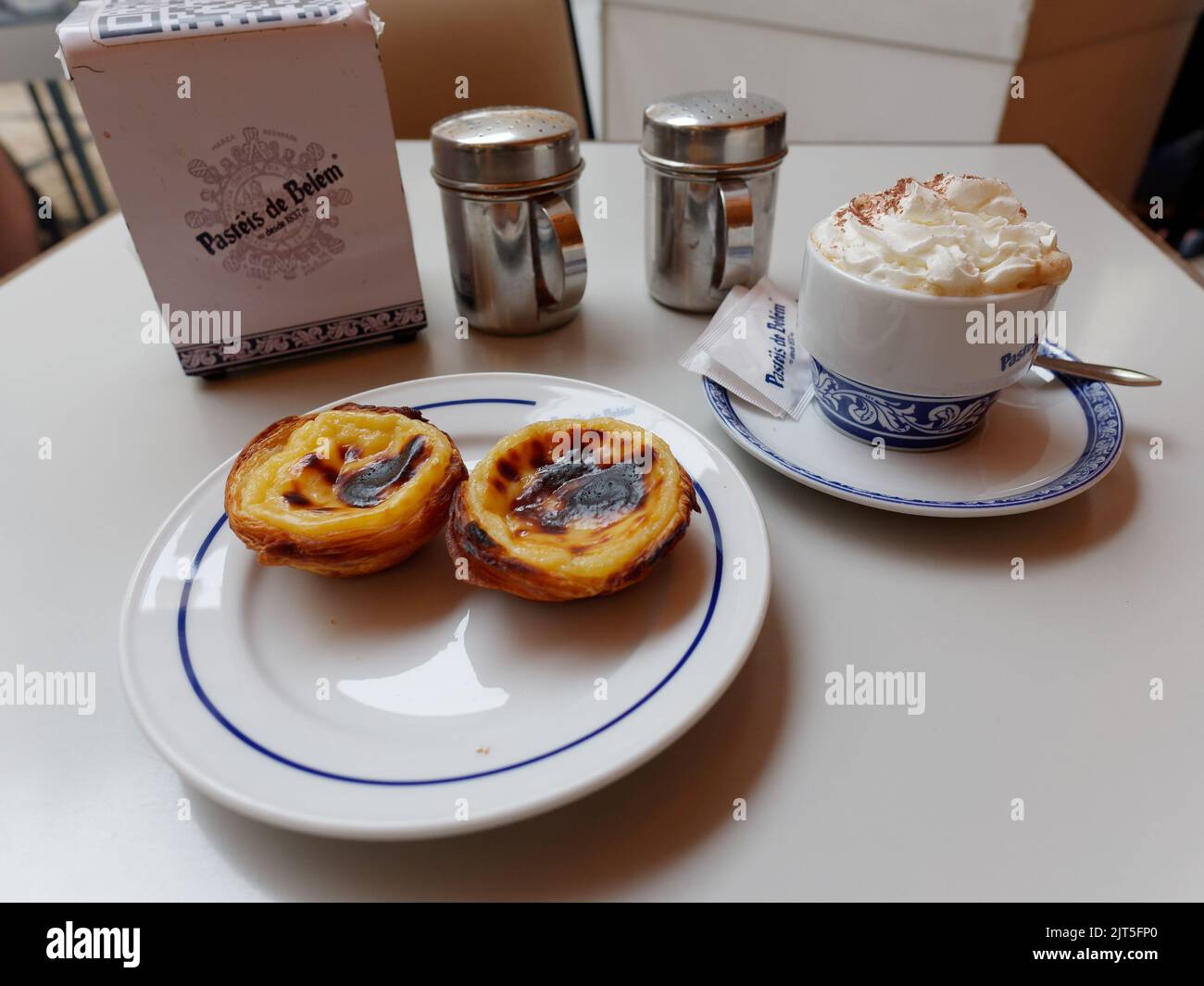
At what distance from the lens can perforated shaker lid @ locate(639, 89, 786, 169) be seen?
37.8 inches

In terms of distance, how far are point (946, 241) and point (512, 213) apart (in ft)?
1.58

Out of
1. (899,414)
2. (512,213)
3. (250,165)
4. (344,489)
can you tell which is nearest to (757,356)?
(899,414)

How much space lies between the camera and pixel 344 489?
2.28ft

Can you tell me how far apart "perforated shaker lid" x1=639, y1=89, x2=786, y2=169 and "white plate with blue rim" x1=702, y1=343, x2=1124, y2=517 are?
31 cm

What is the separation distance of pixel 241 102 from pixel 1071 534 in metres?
0.90

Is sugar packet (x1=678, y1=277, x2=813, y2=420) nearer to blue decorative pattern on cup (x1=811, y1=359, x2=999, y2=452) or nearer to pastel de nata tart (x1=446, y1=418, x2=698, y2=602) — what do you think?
blue decorative pattern on cup (x1=811, y1=359, x2=999, y2=452)

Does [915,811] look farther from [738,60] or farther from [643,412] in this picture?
[738,60]

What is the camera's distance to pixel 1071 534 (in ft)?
2.40

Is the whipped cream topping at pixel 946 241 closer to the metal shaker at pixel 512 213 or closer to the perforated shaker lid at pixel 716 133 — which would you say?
the perforated shaker lid at pixel 716 133

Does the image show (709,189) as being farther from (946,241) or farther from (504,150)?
(946,241)

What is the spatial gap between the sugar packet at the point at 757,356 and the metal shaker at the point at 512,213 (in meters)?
0.20

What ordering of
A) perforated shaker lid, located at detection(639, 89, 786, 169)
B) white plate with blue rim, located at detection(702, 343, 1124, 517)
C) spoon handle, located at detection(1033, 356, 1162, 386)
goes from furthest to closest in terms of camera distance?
perforated shaker lid, located at detection(639, 89, 786, 169), spoon handle, located at detection(1033, 356, 1162, 386), white plate with blue rim, located at detection(702, 343, 1124, 517)

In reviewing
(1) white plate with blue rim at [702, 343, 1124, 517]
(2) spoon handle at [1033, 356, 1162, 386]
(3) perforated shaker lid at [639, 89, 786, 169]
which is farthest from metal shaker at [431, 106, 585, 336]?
(2) spoon handle at [1033, 356, 1162, 386]
